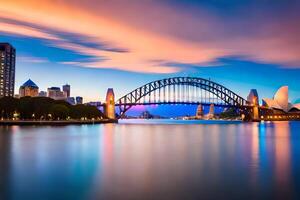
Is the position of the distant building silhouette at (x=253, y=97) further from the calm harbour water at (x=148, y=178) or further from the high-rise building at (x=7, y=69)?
the calm harbour water at (x=148, y=178)

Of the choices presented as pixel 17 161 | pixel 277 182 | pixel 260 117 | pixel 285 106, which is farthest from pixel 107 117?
pixel 277 182

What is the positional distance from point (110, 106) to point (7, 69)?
70.7 meters

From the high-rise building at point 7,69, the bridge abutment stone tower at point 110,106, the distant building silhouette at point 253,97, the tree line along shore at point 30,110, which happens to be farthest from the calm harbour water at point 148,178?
the high-rise building at point 7,69

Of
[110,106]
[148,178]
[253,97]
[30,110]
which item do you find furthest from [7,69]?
[148,178]

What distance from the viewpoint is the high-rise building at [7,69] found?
152250mm

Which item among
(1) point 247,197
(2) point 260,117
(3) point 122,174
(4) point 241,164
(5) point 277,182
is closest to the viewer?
(1) point 247,197

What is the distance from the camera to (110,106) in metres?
110

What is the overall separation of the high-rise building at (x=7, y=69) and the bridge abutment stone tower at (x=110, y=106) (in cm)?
6206

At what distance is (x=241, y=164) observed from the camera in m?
18.7

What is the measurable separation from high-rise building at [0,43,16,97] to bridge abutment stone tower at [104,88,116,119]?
204ft

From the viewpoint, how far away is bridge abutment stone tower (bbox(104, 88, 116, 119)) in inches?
4331

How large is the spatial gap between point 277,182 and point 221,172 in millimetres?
2865

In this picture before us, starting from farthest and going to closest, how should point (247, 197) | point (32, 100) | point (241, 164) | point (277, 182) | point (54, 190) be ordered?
point (32, 100)
point (241, 164)
point (277, 182)
point (54, 190)
point (247, 197)

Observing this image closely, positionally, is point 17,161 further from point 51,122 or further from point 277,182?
point 51,122
